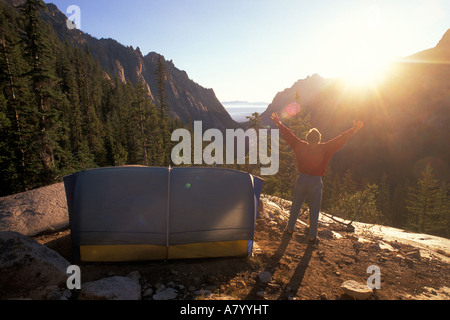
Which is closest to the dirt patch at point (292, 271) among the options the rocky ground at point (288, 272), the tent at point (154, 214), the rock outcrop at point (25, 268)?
the rocky ground at point (288, 272)

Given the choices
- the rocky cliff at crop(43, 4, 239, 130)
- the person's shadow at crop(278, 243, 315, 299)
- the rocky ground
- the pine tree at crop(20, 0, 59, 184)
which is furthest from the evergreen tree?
the rocky cliff at crop(43, 4, 239, 130)

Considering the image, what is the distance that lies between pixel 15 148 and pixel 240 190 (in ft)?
85.0

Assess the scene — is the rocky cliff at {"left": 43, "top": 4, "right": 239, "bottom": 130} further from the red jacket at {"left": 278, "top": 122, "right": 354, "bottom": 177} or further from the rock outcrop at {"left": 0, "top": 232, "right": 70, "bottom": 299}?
the rock outcrop at {"left": 0, "top": 232, "right": 70, "bottom": 299}

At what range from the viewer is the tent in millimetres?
4902

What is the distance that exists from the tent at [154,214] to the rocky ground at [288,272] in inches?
13.0

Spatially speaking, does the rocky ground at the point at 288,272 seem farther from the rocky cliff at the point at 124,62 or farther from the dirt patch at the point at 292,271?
the rocky cliff at the point at 124,62

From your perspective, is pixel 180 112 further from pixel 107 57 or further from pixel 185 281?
pixel 185 281

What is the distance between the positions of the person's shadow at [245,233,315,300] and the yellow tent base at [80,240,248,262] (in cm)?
94

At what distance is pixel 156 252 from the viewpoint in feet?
16.5

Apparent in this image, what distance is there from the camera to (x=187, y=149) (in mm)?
56531

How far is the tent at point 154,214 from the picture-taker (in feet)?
16.1

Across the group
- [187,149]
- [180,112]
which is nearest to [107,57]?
[180,112]

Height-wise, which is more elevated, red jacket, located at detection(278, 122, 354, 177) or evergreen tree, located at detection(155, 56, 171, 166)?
evergreen tree, located at detection(155, 56, 171, 166)

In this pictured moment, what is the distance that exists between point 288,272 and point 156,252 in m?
3.15
